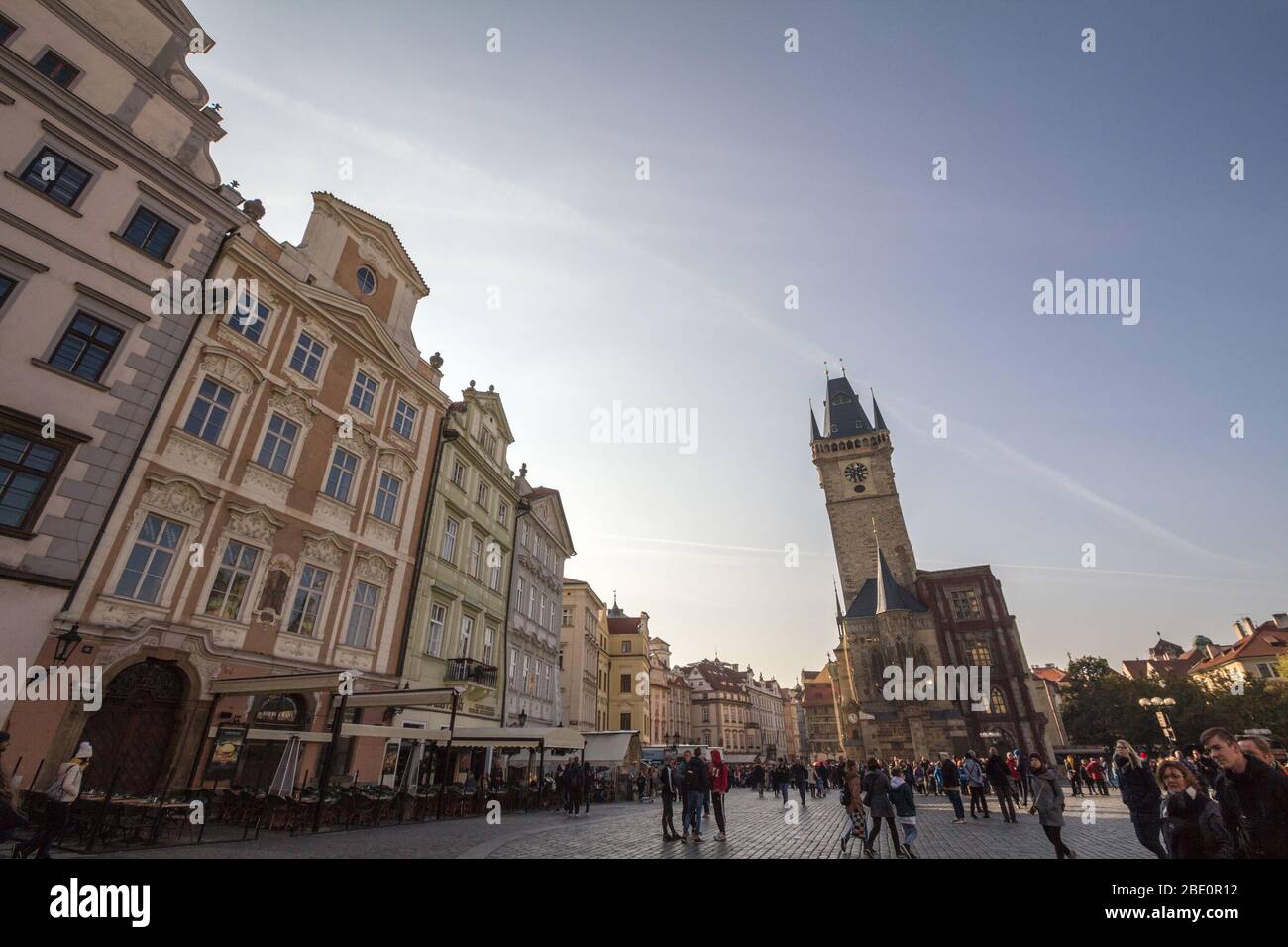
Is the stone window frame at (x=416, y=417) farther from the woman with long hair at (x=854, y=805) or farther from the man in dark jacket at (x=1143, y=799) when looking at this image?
the man in dark jacket at (x=1143, y=799)

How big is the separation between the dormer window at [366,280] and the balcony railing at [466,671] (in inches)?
597

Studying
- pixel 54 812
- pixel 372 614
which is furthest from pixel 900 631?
pixel 54 812

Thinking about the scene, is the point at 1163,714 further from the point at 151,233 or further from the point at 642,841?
the point at 151,233

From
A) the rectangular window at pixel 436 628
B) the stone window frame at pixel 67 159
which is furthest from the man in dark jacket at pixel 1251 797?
the stone window frame at pixel 67 159

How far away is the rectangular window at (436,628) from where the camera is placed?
21.5m

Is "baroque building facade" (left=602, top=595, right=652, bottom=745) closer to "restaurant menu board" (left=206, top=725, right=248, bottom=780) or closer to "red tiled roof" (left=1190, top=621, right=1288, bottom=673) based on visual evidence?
"restaurant menu board" (left=206, top=725, right=248, bottom=780)

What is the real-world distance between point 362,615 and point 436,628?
3.69 meters

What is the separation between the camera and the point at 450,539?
78.1 ft

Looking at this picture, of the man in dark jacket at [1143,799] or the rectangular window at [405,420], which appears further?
the rectangular window at [405,420]

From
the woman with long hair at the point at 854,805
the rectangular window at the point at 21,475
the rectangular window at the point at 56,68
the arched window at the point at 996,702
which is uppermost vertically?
the rectangular window at the point at 56,68

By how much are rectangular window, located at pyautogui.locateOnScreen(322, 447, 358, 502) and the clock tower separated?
4950cm

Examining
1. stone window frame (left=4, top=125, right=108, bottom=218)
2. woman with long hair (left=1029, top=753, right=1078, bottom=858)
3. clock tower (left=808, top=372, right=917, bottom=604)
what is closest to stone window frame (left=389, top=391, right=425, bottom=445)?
stone window frame (left=4, top=125, right=108, bottom=218)
